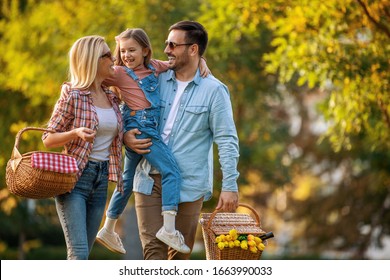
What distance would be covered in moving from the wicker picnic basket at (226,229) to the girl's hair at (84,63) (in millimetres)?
1173

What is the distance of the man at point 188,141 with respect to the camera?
6570mm

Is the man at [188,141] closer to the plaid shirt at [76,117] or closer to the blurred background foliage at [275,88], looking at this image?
the plaid shirt at [76,117]

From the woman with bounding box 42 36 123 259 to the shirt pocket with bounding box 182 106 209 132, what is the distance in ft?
1.47

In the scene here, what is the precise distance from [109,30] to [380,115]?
18.2 feet

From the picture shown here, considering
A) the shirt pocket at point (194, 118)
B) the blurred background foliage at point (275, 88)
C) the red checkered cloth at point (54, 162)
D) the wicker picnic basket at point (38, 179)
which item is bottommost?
the blurred background foliage at point (275, 88)

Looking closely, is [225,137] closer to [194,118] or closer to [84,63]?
[194,118]

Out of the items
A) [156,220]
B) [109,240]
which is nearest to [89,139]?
[156,220]

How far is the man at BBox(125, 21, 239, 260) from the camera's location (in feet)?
21.6

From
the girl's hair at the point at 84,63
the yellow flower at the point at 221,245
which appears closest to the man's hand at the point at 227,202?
the yellow flower at the point at 221,245

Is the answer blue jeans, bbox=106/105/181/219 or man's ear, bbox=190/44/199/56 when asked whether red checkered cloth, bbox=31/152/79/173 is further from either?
man's ear, bbox=190/44/199/56

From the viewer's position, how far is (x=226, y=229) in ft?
21.8

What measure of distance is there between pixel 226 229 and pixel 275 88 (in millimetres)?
12459

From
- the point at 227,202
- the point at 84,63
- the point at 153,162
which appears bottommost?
the point at 227,202

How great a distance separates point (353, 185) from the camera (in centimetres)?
2558
